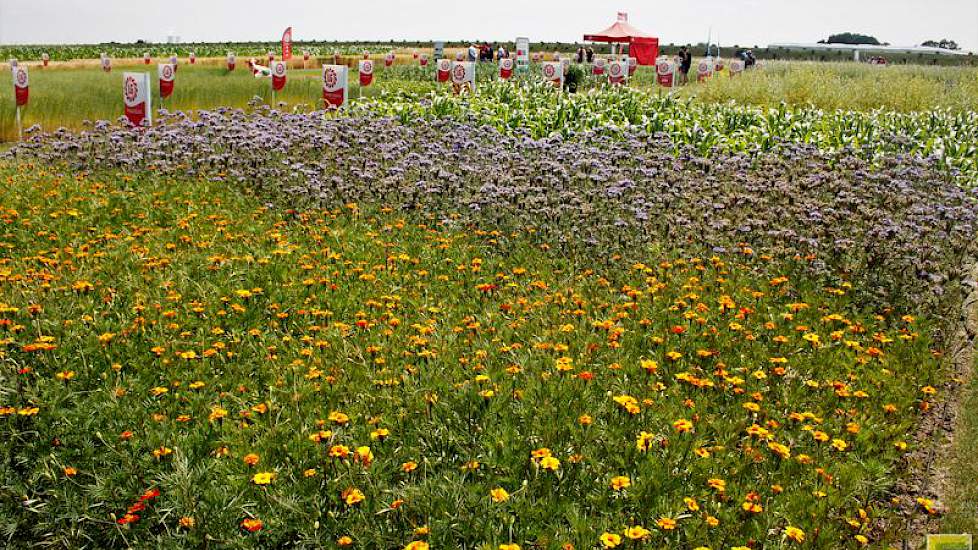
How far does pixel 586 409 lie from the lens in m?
4.16

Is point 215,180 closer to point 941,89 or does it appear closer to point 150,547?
point 150,547

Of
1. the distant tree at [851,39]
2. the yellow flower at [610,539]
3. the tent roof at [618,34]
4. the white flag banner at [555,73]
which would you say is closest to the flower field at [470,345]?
the yellow flower at [610,539]

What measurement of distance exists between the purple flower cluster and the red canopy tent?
2961 cm

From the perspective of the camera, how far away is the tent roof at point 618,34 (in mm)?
39094

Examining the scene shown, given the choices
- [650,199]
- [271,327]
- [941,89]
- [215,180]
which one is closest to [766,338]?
[650,199]

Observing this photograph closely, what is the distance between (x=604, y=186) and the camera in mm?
8516

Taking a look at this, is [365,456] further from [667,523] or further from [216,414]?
[667,523]

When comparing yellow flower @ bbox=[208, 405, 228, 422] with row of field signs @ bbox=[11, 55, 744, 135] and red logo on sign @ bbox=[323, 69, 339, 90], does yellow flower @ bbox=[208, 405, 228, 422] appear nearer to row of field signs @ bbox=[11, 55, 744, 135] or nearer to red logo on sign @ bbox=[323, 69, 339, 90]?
row of field signs @ bbox=[11, 55, 744, 135]

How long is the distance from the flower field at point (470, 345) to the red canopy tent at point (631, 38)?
3090cm

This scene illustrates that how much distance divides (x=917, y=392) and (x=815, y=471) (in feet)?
5.61

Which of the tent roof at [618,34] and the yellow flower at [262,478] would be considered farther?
the tent roof at [618,34]

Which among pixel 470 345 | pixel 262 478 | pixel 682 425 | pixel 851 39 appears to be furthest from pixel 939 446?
pixel 851 39

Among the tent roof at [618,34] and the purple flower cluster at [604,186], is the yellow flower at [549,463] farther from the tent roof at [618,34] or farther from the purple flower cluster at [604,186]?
the tent roof at [618,34]

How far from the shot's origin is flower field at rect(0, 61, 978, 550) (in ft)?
11.8
